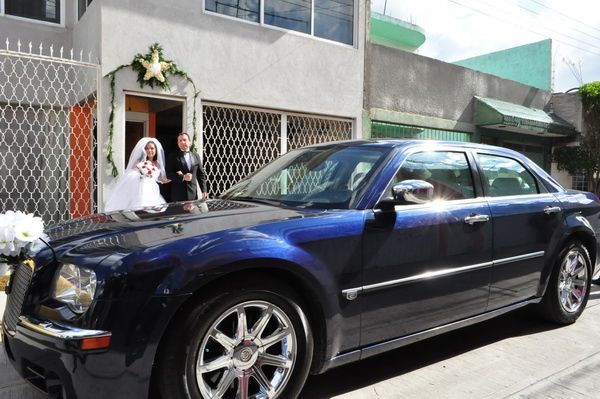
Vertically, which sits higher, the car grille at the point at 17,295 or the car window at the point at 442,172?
the car window at the point at 442,172

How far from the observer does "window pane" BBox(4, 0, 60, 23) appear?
26.1ft

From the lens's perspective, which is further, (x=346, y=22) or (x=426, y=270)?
(x=346, y=22)

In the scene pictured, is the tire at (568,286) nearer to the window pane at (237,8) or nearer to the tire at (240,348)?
the tire at (240,348)

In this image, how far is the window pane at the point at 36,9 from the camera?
7949 mm

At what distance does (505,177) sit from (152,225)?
9.49ft

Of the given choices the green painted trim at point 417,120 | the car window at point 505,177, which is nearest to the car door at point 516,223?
the car window at point 505,177

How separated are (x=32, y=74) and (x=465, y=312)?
7.30 m

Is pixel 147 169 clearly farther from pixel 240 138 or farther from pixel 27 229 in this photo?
pixel 27 229

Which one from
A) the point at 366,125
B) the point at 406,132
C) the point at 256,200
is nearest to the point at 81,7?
the point at 366,125

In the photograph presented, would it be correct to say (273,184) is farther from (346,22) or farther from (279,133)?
(346,22)

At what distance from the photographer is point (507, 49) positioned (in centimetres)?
1795

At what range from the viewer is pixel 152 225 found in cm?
270

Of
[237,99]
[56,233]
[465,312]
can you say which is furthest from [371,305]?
[237,99]

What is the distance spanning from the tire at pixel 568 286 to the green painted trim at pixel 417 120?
19.7 ft
